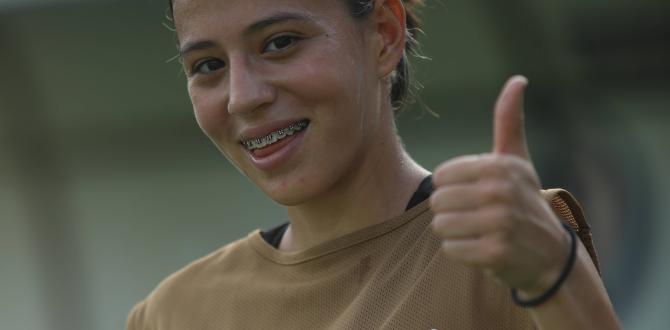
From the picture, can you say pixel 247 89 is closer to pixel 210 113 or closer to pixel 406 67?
pixel 210 113

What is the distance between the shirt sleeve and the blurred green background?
3.09 m

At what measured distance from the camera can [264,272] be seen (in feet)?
7.81

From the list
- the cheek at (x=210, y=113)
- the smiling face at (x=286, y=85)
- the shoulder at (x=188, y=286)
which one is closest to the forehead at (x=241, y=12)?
the smiling face at (x=286, y=85)

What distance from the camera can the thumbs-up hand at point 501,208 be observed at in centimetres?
154

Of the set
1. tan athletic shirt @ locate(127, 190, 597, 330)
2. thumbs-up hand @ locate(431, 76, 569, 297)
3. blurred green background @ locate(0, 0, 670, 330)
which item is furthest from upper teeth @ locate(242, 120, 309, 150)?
blurred green background @ locate(0, 0, 670, 330)

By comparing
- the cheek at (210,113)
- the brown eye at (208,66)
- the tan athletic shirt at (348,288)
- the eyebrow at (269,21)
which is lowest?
the tan athletic shirt at (348,288)

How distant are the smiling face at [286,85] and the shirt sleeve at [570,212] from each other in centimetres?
36

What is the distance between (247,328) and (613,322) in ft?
2.61

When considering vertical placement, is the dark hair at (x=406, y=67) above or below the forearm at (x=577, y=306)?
above

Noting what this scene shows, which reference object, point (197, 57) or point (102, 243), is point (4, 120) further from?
point (197, 57)

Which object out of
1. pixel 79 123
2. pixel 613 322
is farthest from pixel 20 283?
pixel 613 322

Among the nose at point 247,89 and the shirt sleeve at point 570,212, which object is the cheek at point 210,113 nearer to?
the nose at point 247,89

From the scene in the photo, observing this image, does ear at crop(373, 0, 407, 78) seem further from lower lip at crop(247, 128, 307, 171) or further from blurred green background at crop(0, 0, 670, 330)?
blurred green background at crop(0, 0, 670, 330)

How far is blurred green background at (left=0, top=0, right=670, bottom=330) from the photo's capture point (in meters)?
→ 5.12
